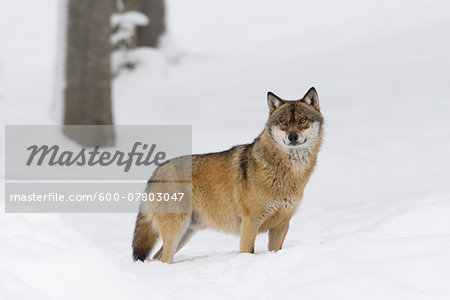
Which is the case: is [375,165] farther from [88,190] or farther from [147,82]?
[147,82]

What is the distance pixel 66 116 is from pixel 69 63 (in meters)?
0.91

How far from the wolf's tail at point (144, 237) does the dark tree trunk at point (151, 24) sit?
12.0 metres

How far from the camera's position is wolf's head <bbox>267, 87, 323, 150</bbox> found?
5.61 meters

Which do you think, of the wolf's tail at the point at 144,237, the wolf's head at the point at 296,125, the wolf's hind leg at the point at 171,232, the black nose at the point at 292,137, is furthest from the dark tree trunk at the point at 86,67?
the black nose at the point at 292,137

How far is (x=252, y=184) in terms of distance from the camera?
573 cm

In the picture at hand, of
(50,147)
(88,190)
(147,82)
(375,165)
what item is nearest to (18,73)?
(147,82)

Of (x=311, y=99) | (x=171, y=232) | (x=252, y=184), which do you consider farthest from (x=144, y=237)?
(x=311, y=99)

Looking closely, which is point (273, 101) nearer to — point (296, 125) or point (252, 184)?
point (296, 125)

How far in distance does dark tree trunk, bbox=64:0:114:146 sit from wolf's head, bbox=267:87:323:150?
6.25 metres

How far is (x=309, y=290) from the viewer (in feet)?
13.4

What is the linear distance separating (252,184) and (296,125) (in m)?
0.63
